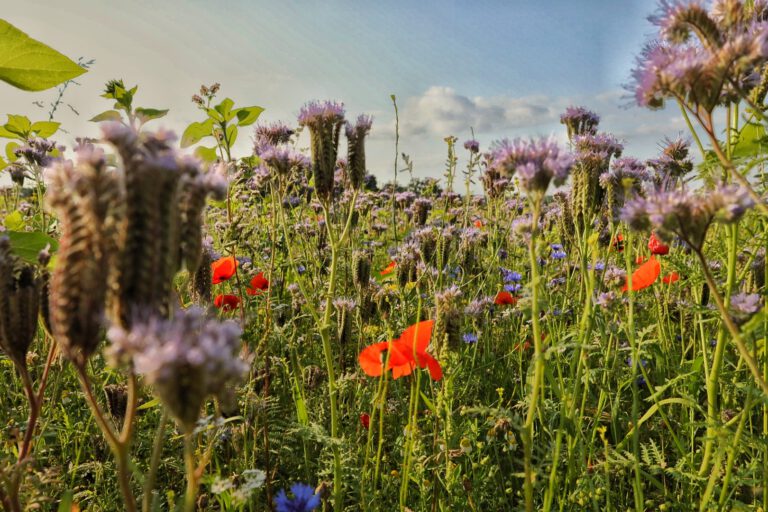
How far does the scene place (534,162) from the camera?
1.76 metres

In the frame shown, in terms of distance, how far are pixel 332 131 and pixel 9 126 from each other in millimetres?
2065

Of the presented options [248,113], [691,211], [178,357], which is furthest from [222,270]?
[178,357]

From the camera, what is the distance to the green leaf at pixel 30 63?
1.47 meters

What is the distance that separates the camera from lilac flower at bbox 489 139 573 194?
169 cm

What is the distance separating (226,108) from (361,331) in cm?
169

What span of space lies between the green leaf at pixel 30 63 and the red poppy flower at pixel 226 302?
2092 millimetres

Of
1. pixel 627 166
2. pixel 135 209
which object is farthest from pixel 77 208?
pixel 627 166

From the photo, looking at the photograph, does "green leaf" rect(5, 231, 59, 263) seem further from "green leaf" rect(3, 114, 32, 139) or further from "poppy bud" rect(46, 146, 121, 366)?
"green leaf" rect(3, 114, 32, 139)

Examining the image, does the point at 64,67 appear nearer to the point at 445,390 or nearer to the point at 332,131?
the point at 332,131

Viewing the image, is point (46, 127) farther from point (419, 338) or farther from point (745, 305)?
point (745, 305)

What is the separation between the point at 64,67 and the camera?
4.92 feet

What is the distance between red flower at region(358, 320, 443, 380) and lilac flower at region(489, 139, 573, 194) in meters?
0.91

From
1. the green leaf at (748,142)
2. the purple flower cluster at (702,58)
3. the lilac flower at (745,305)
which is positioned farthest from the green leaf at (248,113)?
the lilac flower at (745,305)

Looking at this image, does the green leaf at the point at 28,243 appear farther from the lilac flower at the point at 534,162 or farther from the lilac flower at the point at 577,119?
the lilac flower at the point at 577,119
